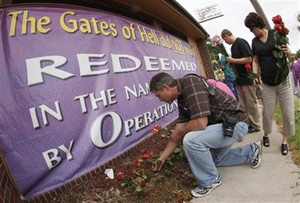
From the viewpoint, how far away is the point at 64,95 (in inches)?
112

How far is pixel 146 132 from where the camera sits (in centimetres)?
393

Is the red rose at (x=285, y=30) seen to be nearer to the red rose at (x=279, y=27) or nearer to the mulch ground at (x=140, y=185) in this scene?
the red rose at (x=279, y=27)

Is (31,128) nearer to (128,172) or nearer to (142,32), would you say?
(128,172)

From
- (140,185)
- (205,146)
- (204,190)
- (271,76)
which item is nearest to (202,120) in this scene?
(205,146)

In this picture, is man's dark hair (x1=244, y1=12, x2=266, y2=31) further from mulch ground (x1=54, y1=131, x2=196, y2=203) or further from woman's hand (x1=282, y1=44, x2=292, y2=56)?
mulch ground (x1=54, y1=131, x2=196, y2=203)

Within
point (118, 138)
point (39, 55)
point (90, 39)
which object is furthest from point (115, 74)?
point (39, 55)

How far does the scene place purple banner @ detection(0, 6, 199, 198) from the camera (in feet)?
8.24

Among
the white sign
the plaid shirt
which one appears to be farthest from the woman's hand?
the white sign

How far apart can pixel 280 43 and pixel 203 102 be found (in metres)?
1.40

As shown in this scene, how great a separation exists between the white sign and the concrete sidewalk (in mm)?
9887

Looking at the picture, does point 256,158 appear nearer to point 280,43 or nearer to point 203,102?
point 203,102

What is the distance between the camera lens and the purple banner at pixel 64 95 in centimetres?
251

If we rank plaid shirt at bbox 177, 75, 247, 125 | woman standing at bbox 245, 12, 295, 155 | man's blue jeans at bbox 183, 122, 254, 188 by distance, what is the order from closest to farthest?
plaid shirt at bbox 177, 75, 247, 125, man's blue jeans at bbox 183, 122, 254, 188, woman standing at bbox 245, 12, 295, 155

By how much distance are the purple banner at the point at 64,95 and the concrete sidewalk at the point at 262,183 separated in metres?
1.33
